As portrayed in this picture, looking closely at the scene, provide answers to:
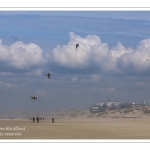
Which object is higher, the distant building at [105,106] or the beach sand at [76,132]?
the distant building at [105,106]

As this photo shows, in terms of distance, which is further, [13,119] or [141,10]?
[13,119]

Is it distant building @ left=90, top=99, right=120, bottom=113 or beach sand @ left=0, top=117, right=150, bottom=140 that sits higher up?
distant building @ left=90, top=99, right=120, bottom=113

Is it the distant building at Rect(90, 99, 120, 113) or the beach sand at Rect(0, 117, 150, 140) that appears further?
the distant building at Rect(90, 99, 120, 113)

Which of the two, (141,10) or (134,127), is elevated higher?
(141,10)

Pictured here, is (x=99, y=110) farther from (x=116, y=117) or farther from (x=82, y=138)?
(x=82, y=138)

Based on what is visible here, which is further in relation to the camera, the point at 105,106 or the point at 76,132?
the point at 105,106

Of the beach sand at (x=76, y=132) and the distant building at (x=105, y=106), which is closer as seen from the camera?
the beach sand at (x=76, y=132)

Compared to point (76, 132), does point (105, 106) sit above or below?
Answer: above
